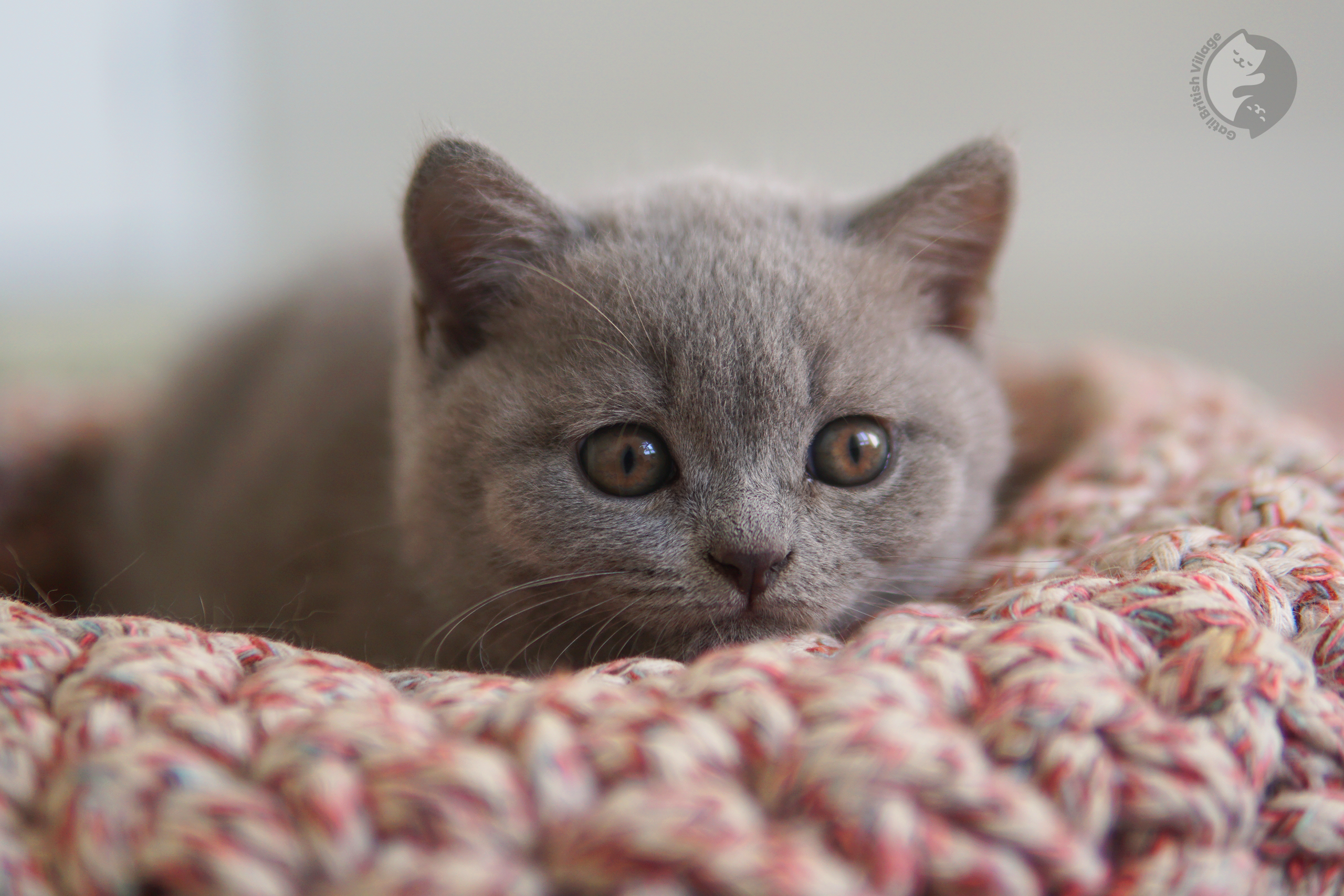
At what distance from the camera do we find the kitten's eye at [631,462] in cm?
88

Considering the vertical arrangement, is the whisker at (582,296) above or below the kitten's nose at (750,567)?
above

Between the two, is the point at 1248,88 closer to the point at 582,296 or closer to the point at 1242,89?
the point at 1242,89

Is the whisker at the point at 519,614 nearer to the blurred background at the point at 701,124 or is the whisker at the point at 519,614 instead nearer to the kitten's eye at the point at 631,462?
the kitten's eye at the point at 631,462

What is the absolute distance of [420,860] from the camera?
0.47 m

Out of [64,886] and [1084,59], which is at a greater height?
[1084,59]

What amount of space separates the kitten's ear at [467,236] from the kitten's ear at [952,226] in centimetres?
35

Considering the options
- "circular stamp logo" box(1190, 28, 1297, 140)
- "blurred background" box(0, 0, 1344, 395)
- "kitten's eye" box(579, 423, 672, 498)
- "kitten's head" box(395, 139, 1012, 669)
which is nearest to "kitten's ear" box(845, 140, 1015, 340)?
"kitten's head" box(395, 139, 1012, 669)

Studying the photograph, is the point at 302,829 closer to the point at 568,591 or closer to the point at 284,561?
the point at 568,591

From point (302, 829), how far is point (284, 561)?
2.65ft

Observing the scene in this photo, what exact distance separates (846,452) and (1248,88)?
849 mm

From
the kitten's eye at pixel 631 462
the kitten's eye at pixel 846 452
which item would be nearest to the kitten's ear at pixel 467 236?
the kitten's eye at pixel 631 462

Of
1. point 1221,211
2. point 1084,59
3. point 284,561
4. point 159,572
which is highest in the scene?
point 1084,59

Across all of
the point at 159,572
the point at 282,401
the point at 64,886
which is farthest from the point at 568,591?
the point at 159,572

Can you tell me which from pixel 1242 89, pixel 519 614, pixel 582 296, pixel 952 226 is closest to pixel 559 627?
pixel 519 614
